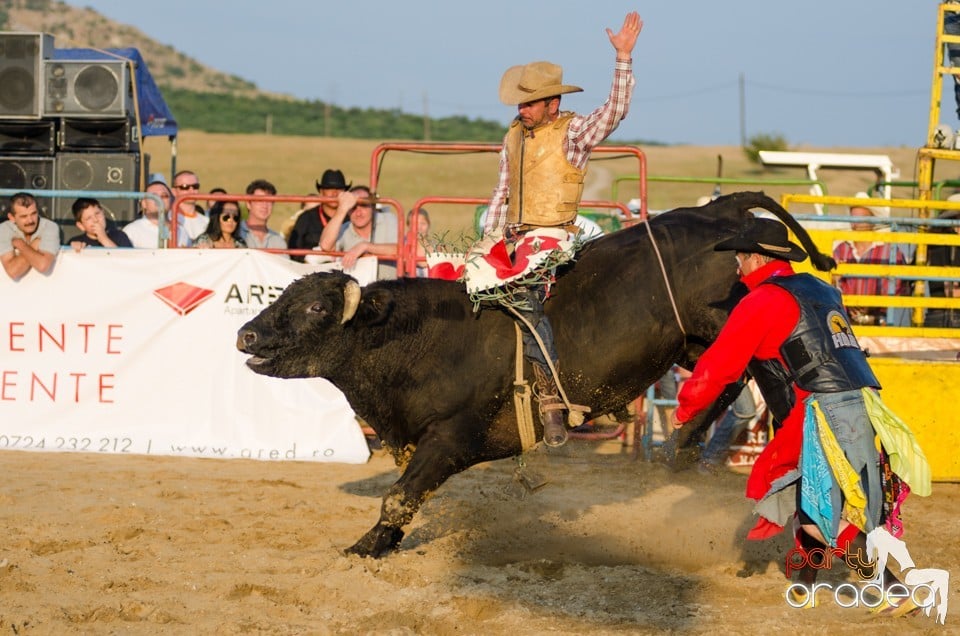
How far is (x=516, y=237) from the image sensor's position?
19.9 feet

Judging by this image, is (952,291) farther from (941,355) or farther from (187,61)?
(187,61)

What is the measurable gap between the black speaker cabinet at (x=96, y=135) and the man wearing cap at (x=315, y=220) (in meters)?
2.41

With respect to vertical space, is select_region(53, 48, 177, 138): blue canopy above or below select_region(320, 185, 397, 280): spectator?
above

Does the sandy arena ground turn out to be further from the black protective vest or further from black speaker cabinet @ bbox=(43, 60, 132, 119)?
black speaker cabinet @ bbox=(43, 60, 132, 119)

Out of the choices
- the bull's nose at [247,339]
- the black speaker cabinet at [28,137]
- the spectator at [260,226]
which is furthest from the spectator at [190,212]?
the bull's nose at [247,339]

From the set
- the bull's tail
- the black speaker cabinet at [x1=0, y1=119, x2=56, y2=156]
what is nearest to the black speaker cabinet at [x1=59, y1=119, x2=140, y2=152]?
the black speaker cabinet at [x1=0, y1=119, x2=56, y2=156]

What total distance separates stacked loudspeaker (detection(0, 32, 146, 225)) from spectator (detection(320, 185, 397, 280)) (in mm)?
2651

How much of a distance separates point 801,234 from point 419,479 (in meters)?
2.38

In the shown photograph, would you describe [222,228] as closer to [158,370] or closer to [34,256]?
[158,370]

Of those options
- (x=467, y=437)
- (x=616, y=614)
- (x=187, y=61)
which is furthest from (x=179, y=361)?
(x=187, y=61)

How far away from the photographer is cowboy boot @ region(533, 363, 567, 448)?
225 inches

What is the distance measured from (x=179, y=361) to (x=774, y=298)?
5.29 meters
